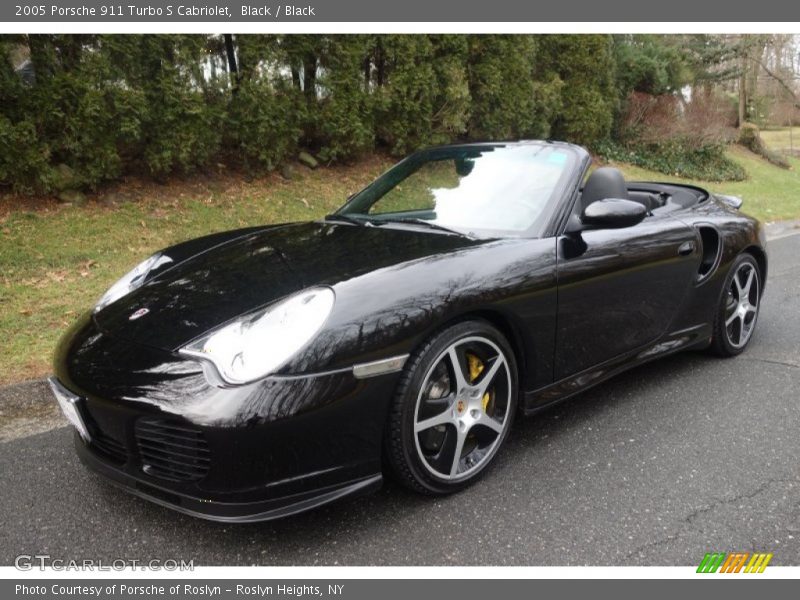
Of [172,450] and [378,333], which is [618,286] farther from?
[172,450]

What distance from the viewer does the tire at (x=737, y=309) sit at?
381 cm

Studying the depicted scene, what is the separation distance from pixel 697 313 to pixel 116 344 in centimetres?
297

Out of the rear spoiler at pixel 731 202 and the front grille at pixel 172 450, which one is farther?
the rear spoiler at pixel 731 202

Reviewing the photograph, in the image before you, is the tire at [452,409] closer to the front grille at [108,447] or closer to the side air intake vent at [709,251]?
the front grille at [108,447]

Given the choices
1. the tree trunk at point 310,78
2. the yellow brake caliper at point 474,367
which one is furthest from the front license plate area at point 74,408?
the tree trunk at point 310,78

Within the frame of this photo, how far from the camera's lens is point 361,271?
7.58ft

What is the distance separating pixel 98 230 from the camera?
6.05 m

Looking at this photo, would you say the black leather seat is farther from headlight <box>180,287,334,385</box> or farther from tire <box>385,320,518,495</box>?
headlight <box>180,287,334,385</box>

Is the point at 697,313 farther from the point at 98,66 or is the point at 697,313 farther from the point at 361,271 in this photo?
the point at 98,66

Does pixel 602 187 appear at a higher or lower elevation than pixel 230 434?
higher

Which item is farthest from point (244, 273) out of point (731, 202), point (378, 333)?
point (731, 202)

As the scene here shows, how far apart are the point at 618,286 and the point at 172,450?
2040 millimetres

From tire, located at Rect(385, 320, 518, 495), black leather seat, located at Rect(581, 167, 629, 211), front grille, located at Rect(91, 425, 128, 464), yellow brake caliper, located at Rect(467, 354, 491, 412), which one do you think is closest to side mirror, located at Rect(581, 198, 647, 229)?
black leather seat, located at Rect(581, 167, 629, 211)

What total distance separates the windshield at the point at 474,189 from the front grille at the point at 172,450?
145cm
